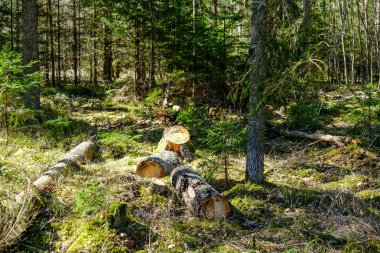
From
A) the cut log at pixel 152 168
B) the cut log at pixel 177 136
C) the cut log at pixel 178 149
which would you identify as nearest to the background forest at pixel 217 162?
the cut log at pixel 152 168

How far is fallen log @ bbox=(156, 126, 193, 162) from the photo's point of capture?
834 cm

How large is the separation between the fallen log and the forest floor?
41 centimetres

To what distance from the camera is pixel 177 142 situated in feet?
27.2

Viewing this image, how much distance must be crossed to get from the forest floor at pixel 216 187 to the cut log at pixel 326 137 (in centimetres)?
17

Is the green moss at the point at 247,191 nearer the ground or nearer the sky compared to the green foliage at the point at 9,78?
nearer the ground

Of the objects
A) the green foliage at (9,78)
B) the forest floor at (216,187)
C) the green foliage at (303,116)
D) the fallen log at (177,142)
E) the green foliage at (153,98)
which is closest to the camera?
the forest floor at (216,187)

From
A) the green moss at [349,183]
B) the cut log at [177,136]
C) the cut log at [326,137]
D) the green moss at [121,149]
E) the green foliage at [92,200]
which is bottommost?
the green moss at [349,183]

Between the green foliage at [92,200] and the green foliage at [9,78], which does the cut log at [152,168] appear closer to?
the green foliage at [92,200]

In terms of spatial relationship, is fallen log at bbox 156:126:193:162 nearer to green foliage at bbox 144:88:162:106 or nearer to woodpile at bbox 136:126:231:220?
woodpile at bbox 136:126:231:220

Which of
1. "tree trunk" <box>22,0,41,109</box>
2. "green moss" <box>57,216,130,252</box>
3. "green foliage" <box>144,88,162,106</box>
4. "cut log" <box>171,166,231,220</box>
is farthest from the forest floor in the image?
"green foliage" <box>144,88,162,106</box>

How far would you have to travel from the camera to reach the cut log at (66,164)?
5785 mm

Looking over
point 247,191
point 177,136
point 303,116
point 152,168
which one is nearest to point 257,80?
point 247,191

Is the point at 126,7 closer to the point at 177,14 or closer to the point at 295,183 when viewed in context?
the point at 177,14

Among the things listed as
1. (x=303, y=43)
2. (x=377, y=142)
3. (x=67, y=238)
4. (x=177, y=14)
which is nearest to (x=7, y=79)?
(x=67, y=238)
